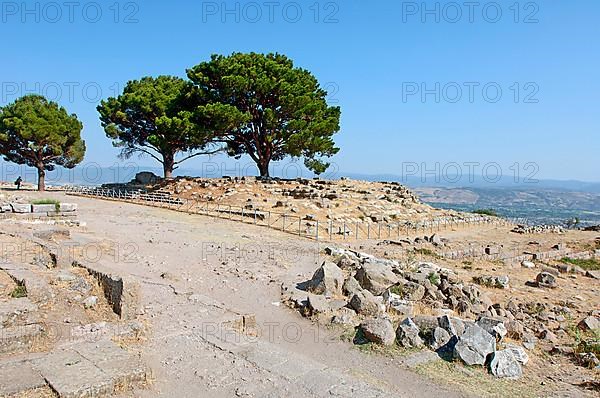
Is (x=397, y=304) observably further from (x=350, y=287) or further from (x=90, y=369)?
(x=90, y=369)

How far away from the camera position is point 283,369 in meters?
5.83

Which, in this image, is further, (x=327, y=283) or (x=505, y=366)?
(x=327, y=283)

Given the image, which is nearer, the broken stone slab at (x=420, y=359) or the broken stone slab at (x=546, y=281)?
the broken stone slab at (x=420, y=359)

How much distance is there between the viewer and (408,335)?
7141 mm

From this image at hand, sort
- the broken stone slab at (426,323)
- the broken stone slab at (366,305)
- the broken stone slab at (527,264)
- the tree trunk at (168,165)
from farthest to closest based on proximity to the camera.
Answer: the tree trunk at (168,165), the broken stone slab at (527,264), the broken stone slab at (366,305), the broken stone slab at (426,323)

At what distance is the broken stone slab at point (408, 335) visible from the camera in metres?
7.06

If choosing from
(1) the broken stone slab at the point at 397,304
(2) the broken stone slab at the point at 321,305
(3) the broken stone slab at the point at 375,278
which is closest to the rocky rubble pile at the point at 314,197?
(3) the broken stone slab at the point at 375,278

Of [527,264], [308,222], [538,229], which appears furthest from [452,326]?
[538,229]

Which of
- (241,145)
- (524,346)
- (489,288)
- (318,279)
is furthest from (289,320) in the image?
(241,145)

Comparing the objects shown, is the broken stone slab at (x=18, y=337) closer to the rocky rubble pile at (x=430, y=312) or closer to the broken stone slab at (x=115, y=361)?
the broken stone slab at (x=115, y=361)

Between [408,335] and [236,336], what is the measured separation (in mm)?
2608

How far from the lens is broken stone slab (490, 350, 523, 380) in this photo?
247 inches

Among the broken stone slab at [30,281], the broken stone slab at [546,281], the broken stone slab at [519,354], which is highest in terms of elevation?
the broken stone slab at [30,281]

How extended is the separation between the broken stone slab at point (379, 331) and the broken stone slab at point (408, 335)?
0.37ft
